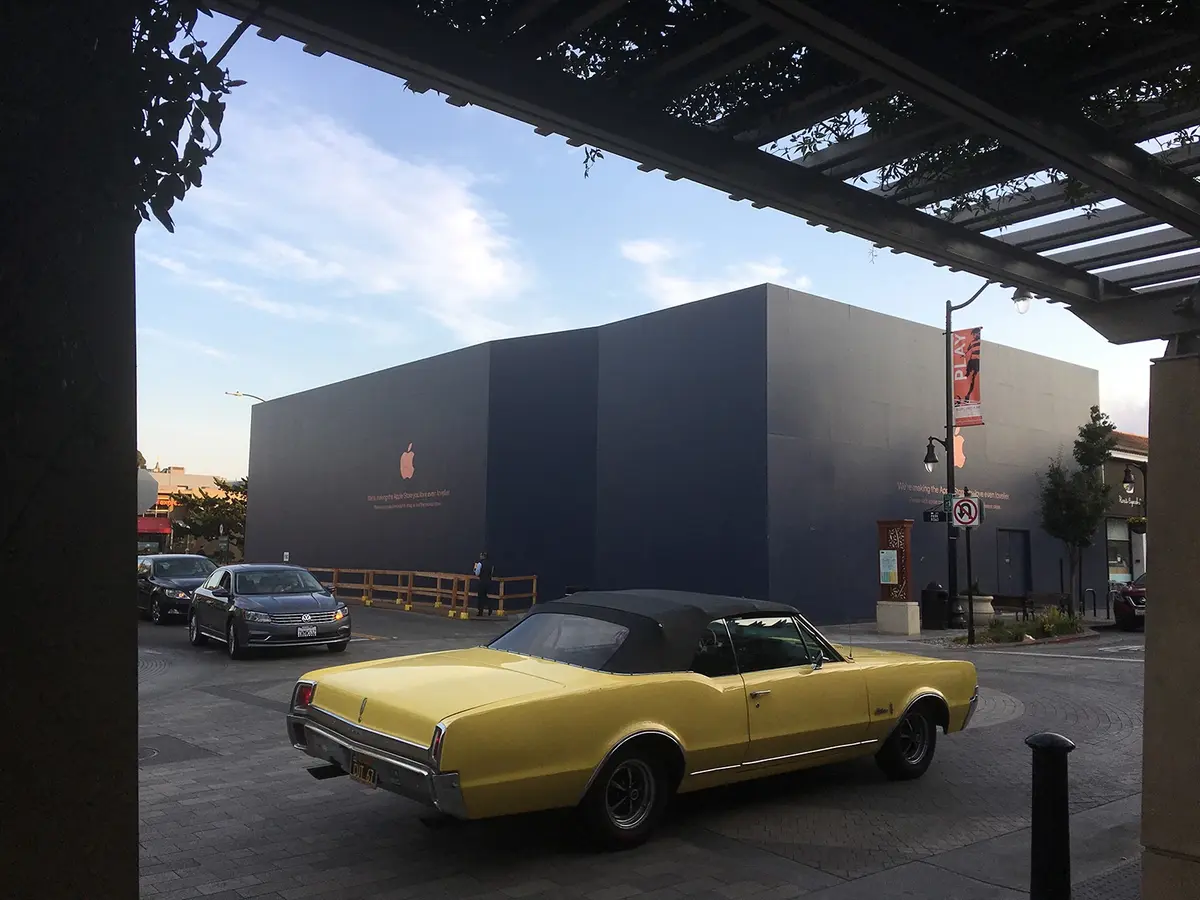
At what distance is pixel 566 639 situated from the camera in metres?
6.62

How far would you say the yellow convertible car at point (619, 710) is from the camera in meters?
5.21

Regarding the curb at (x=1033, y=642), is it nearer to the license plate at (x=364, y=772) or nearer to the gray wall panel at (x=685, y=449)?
the gray wall panel at (x=685, y=449)

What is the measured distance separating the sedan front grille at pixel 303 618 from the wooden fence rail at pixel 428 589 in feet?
27.2

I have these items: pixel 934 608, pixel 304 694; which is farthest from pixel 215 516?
pixel 304 694

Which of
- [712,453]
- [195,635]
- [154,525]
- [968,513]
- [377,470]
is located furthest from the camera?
[154,525]

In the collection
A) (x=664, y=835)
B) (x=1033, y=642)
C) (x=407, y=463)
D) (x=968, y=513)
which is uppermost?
(x=407, y=463)

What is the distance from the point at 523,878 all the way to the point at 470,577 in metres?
19.4

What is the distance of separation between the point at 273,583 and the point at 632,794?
11.9m

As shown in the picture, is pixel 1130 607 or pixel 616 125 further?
pixel 1130 607

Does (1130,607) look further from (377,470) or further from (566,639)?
(377,470)

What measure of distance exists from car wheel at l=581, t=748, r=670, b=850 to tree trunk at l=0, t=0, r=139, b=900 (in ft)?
11.6

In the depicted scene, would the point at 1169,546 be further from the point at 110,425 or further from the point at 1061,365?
the point at 1061,365

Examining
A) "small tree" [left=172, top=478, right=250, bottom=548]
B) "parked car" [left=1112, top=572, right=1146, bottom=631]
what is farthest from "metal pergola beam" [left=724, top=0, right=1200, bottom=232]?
"small tree" [left=172, top=478, right=250, bottom=548]

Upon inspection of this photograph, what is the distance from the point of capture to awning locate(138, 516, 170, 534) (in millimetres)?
70719
